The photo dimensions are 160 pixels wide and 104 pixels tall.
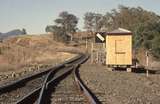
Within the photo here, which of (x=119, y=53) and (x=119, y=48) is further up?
(x=119, y=48)

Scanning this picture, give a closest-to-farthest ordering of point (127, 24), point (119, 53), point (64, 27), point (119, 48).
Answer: point (119, 53), point (119, 48), point (127, 24), point (64, 27)

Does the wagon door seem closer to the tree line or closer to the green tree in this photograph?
the tree line

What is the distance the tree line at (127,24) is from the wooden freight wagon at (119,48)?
13764mm

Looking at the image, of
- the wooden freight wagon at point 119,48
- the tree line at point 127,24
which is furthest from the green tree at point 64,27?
the wooden freight wagon at point 119,48

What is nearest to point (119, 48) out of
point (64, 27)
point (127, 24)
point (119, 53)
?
point (119, 53)

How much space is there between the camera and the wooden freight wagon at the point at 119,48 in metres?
38.2

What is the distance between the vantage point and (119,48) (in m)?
38.8

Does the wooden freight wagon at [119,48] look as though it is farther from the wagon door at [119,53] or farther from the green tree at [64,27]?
the green tree at [64,27]

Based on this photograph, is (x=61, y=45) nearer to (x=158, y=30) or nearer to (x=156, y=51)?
(x=158, y=30)

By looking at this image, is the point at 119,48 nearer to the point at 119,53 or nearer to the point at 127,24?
the point at 119,53

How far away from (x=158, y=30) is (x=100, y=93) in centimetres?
4444

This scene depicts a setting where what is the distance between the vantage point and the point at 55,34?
161250mm

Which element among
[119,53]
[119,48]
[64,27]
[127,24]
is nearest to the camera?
[119,53]

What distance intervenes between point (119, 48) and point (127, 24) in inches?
2791
